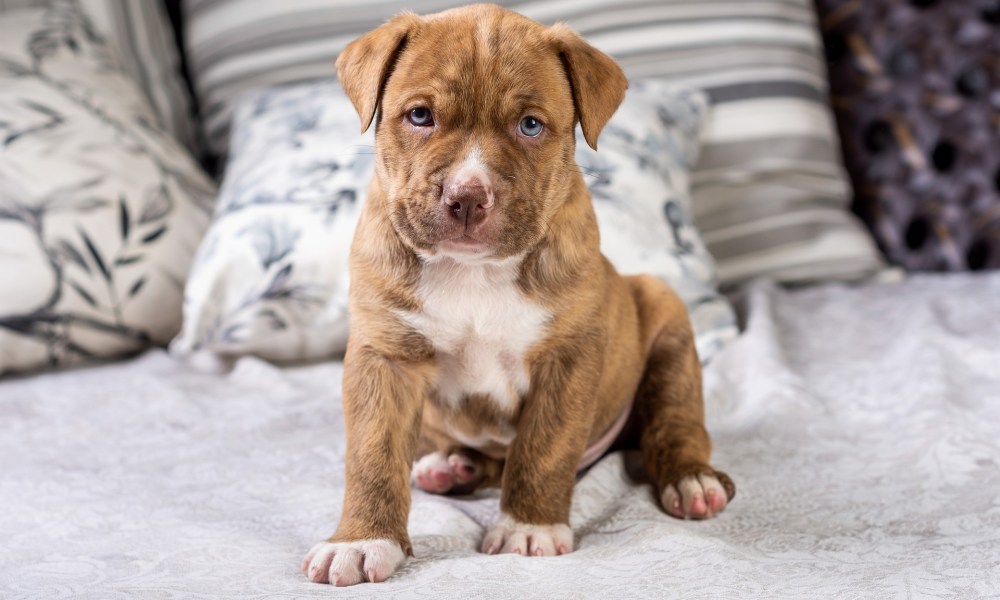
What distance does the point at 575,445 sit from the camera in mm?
1527

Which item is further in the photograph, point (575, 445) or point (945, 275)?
point (945, 275)

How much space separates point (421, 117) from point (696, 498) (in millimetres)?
697

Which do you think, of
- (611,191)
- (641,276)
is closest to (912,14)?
(611,191)

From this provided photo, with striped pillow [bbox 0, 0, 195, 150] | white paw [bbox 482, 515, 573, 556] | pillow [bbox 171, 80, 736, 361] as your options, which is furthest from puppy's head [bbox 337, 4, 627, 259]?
striped pillow [bbox 0, 0, 195, 150]

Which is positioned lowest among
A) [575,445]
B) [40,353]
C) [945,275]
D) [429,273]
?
[945,275]

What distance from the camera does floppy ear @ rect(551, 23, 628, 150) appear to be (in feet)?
4.98

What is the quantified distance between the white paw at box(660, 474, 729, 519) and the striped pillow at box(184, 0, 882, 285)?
154 centimetres

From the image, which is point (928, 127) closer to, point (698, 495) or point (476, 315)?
point (698, 495)

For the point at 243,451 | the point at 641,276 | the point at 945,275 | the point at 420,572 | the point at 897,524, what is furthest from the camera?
the point at 945,275

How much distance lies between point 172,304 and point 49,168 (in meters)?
0.44

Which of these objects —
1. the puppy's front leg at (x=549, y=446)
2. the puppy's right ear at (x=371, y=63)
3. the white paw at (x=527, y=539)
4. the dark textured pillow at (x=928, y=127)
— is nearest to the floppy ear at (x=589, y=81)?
the puppy's right ear at (x=371, y=63)

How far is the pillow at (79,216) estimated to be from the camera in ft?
7.88

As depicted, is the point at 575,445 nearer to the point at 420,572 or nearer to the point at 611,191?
the point at 420,572

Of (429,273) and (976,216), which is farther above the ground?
(429,273)
